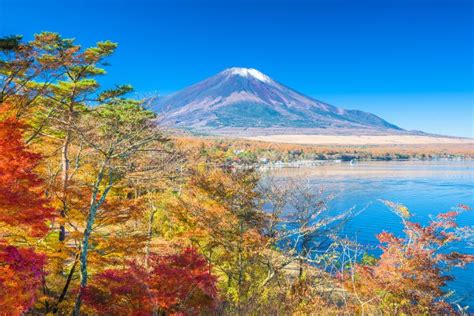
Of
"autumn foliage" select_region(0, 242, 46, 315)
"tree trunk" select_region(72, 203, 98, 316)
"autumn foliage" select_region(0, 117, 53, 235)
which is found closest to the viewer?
"autumn foliage" select_region(0, 242, 46, 315)

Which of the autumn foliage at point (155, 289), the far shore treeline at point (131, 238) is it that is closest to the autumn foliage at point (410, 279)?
the far shore treeline at point (131, 238)

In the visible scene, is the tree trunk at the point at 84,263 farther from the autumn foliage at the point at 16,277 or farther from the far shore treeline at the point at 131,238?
the autumn foliage at the point at 16,277

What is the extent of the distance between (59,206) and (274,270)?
7536mm

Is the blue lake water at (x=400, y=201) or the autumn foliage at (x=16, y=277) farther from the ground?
the autumn foliage at (x=16, y=277)

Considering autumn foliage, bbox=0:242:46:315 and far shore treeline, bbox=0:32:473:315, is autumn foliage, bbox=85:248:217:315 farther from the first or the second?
autumn foliage, bbox=0:242:46:315

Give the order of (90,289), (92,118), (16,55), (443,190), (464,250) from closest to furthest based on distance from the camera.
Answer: (90,289) < (16,55) < (92,118) < (464,250) < (443,190)

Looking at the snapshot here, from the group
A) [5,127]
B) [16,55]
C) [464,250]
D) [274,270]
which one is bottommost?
[464,250]

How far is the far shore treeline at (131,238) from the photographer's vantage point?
9859 millimetres

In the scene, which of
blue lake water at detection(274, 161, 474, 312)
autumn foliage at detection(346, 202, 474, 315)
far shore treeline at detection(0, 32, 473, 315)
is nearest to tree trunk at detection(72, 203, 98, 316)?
far shore treeline at detection(0, 32, 473, 315)

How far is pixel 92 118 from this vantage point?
19.0m

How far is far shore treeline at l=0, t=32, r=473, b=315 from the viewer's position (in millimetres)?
9859

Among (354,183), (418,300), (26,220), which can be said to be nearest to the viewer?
(26,220)

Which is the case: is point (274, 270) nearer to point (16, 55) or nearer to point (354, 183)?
point (16, 55)

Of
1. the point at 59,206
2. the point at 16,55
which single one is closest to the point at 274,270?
the point at 59,206
